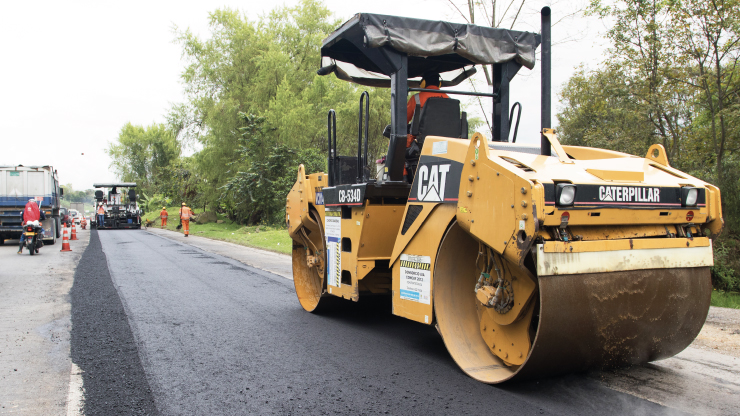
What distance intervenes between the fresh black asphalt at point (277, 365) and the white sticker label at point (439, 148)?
1632mm

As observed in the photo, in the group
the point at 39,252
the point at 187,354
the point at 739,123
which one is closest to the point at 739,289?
the point at 739,123

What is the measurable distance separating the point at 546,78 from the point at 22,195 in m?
20.2

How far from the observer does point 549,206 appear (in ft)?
10.8

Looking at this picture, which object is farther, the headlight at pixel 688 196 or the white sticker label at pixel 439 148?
the white sticker label at pixel 439 148

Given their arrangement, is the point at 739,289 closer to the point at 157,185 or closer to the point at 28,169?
the point at 28,169

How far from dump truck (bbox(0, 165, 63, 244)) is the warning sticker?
18159mm

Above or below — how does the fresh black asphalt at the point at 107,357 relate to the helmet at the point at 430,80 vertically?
below

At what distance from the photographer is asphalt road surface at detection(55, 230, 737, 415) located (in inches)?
141

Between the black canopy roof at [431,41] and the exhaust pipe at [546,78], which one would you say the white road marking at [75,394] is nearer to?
the black canopy roof at [431,41]

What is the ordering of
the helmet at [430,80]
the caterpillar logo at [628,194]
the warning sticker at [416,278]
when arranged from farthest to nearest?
the helmet at [430,80], the warning sticker at [416,278], the caterpillar logo at [628,194]

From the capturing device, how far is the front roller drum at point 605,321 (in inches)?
131

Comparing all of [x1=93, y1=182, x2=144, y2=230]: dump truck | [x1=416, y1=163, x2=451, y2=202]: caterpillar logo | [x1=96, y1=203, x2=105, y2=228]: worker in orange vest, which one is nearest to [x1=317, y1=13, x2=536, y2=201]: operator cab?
[x1=416, y1=163, x2=451, y2=202]: caterpillar logo

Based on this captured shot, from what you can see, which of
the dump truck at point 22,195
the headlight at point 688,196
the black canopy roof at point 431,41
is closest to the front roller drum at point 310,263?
the black canopy roof at point 431,41

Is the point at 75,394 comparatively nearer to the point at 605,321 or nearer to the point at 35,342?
the point at 35,342
